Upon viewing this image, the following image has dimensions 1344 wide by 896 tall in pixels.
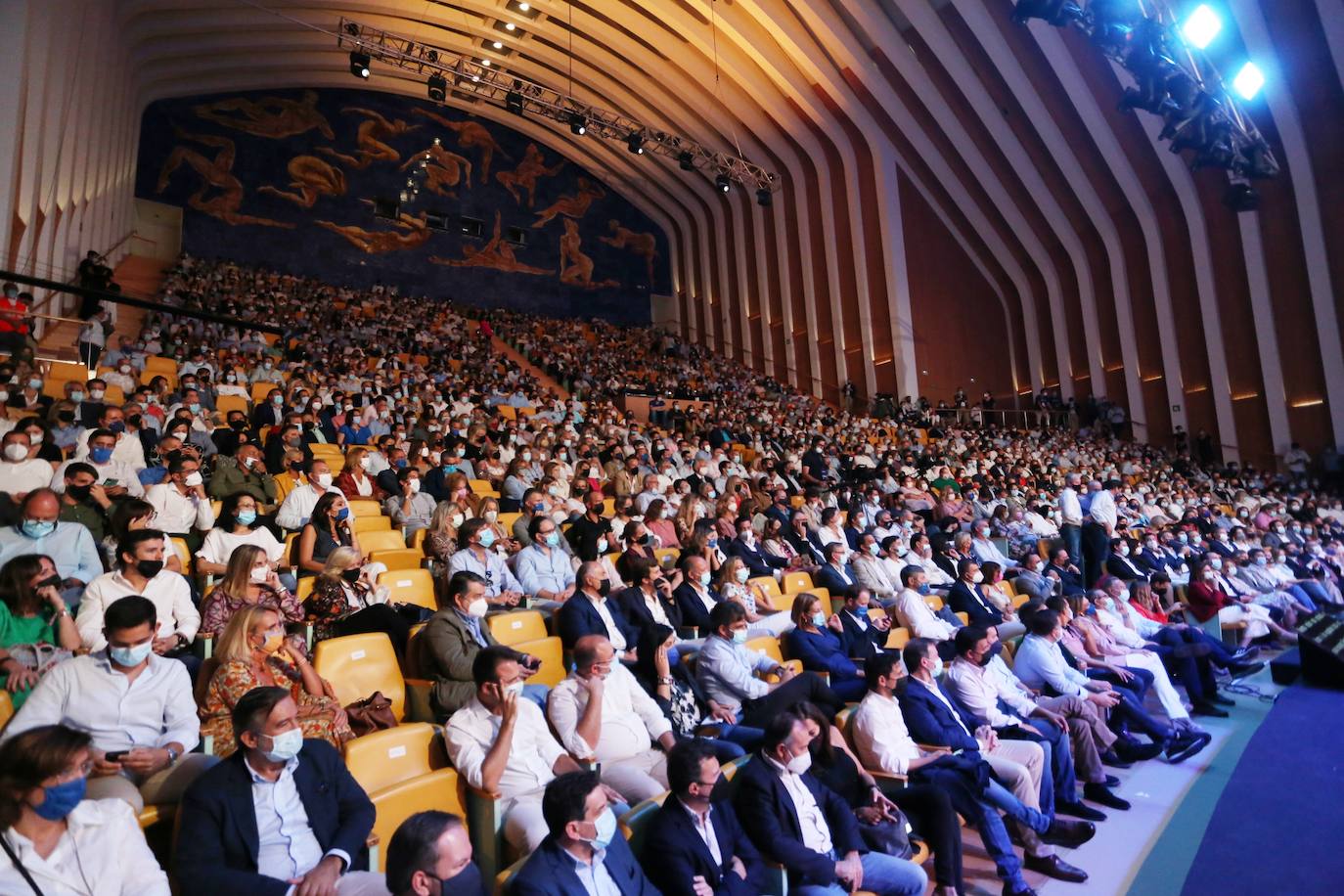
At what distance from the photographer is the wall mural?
1920 centimetres

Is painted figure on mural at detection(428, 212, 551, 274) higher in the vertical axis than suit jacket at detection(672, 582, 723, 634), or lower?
higher

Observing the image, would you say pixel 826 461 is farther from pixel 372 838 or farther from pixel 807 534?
pixel 372 838

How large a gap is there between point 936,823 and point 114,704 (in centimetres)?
283

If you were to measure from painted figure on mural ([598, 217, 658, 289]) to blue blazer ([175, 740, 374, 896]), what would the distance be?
24.1 m

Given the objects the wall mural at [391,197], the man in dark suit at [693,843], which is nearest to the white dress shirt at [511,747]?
the man in dark suit at [693,843]

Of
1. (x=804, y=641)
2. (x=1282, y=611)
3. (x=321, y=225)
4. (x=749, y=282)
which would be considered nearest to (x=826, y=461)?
(x=1282, y=611)

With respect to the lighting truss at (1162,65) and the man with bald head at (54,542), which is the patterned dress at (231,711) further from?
the lighting truss at (1162,65)

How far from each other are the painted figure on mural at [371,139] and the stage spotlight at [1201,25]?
18753 millimetres

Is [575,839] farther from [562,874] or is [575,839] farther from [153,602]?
[153,602]

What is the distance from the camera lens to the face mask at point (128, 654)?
7.83 ft

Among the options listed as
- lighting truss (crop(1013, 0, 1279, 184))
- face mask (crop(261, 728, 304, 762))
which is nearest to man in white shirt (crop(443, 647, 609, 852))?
Result: face mask (crop(261, 728, 304, 762))

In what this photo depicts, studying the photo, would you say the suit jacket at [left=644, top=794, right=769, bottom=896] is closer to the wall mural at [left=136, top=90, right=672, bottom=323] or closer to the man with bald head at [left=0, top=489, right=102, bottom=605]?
the man with bald head at [left=0, top=489, right=102, bottom=605]

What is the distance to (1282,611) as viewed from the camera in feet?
25.0

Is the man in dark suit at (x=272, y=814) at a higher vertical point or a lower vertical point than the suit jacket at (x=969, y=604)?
lower
